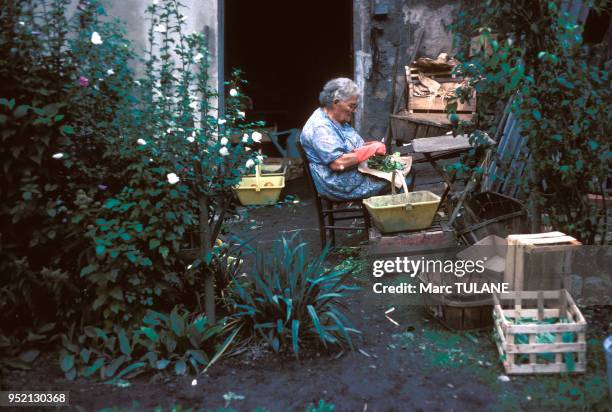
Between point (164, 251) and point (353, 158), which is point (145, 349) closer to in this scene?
point (164, 251)

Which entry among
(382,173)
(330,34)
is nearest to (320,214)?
(382,173)

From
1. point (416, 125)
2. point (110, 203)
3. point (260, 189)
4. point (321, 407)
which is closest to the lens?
point (321, 407)

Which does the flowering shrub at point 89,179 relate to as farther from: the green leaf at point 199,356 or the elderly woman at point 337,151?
the elderly woman at point 337,151

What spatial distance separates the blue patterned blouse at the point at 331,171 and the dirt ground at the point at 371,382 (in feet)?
5.56

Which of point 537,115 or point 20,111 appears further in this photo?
point 537,115

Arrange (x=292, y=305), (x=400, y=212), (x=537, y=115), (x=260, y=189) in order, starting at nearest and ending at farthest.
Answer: (x=292, y=305) < (x=537, y=115) < (x=400, y=212) < (x=260, y=189)

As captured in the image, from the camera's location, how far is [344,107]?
18.6 feet

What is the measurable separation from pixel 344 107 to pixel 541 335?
272 cm

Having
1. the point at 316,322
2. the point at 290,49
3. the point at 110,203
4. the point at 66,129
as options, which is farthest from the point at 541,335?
the point at 290,49

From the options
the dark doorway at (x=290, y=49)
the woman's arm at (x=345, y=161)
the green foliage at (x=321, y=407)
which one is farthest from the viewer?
the dark doorway at (x=290, y=49)

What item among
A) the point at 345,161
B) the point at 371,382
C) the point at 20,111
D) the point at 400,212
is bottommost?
the point at 371,382

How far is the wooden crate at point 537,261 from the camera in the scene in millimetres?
3869

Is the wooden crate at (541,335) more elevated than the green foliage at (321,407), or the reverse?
the wooden crate at (541,335)

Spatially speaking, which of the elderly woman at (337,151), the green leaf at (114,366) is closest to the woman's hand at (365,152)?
the elderly woman at (337,151)
